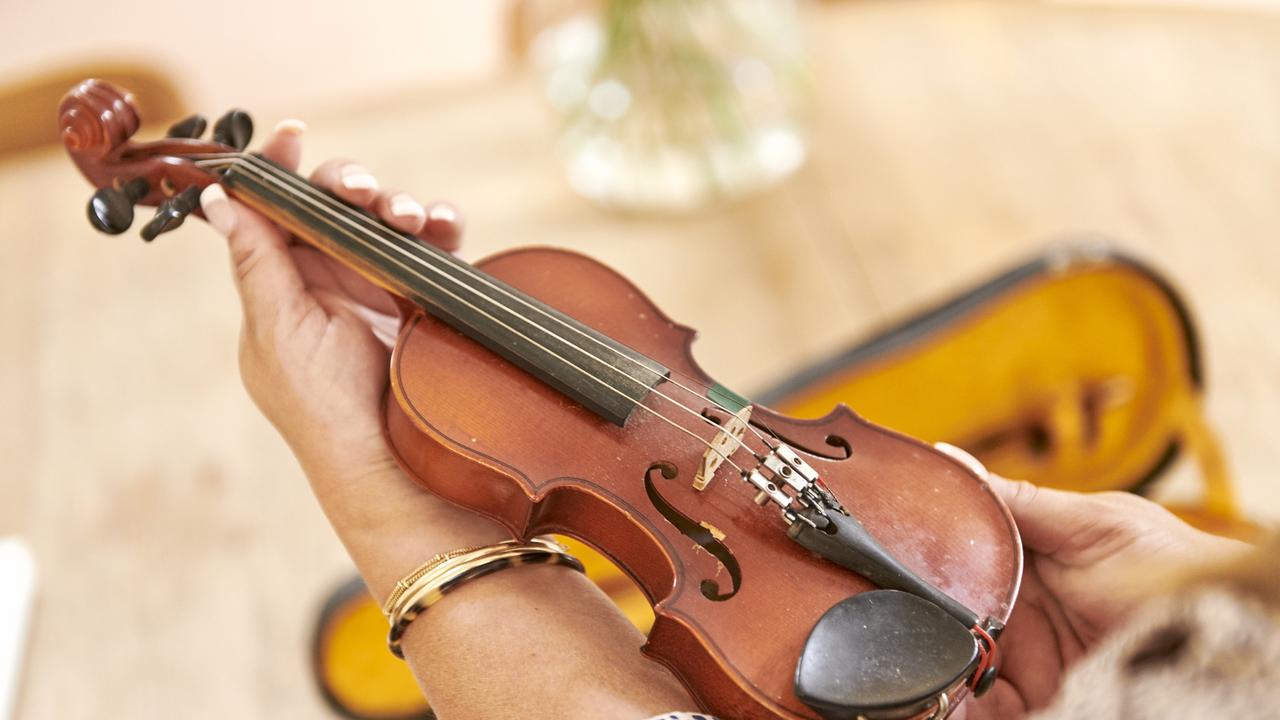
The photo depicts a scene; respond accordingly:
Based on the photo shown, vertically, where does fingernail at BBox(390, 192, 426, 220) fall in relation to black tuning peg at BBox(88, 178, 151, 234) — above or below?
above

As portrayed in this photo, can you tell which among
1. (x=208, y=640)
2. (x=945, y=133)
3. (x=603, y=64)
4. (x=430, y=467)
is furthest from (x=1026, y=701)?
(x=945, y=133)

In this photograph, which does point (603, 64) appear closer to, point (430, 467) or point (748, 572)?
point (430, 467)

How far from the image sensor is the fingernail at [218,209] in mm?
895

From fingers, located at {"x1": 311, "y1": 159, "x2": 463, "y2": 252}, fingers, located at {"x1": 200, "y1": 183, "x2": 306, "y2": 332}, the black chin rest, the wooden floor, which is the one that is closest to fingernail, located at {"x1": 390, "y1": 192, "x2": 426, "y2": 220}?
fingers, located at {"x1": 311, "y1": 159, "x2": 463, "y2": 252}

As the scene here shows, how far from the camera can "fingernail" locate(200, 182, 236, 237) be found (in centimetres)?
90

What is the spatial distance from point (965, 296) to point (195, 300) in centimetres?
107

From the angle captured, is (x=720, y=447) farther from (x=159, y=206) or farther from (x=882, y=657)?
(x=159, y=206)

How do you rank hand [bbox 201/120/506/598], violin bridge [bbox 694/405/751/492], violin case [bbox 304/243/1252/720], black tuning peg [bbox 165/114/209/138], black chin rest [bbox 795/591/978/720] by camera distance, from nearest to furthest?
black chin rest [bbox 795/591/978/720]
violin bridge [bbox 694/405/751/492]
hand [bbox 201/120/506/598]
black tuning peg [bbox 165/114/209/138]
violin case [bbox 304/243/1252/720]

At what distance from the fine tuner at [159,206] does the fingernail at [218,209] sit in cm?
2

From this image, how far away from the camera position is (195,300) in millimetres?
1560

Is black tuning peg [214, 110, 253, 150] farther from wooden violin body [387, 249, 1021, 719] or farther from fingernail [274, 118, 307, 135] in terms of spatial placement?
wooden violin body [387, 249, 1021, 719]

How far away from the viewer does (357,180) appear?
90 cm

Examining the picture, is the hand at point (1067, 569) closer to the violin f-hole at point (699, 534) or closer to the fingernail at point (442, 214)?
the violin f-hole at point (699, 534)

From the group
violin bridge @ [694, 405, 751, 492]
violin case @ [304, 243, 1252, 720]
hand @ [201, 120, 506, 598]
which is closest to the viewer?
violin bridge @ [694, 405, 751, 492]
